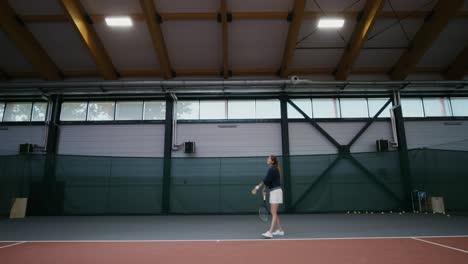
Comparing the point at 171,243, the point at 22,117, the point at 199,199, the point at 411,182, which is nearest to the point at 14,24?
the point at 22,117

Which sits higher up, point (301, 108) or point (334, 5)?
point (334, 5)

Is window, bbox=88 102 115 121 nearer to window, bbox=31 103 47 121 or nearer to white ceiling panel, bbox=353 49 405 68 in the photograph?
window, bbox=31 103 47 121

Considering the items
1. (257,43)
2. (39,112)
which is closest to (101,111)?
(39,112)

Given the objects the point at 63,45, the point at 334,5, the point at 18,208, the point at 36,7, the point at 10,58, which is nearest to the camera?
the point at 18,208

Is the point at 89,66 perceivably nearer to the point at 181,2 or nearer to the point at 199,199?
the point at 181,2

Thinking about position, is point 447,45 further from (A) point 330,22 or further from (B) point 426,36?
(A) point 330,22

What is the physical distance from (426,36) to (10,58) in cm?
1749

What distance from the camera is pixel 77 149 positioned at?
41.6 ft

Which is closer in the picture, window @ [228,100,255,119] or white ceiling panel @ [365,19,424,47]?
white ceiling panel @ [365,19,424,47]

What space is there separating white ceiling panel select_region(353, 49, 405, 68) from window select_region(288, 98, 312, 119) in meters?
2.66

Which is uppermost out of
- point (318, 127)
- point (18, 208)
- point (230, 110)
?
point (230, 110)

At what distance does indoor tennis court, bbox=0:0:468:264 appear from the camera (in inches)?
408

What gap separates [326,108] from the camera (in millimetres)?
13164

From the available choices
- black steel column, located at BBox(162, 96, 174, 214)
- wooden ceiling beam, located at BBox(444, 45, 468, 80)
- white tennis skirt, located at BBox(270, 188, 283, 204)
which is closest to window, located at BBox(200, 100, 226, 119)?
black steel column, located at BBox(162, 96, 174, 214)
